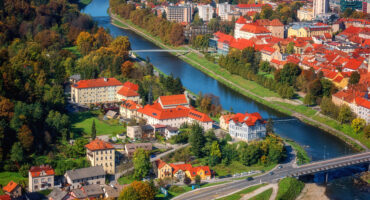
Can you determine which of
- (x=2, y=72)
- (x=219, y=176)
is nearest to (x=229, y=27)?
(x=2, y=72)

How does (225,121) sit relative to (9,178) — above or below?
above

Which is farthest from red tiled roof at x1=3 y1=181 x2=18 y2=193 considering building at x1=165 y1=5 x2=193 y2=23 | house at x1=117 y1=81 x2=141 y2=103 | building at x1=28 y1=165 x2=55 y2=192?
building at x1=165 y1=5 x2=193 y2=23

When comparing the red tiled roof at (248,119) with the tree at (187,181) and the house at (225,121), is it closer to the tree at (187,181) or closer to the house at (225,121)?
the house at (225,121)

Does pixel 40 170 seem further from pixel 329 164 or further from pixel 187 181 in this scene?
pixel 329 164

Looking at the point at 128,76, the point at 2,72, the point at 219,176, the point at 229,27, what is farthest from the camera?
the point at 229,27

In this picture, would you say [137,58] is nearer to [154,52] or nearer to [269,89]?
[154,52]

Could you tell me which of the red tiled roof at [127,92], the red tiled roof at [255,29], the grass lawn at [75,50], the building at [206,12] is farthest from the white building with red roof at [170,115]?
the building at [206,12]

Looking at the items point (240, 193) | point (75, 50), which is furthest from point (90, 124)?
point (75, 50)
